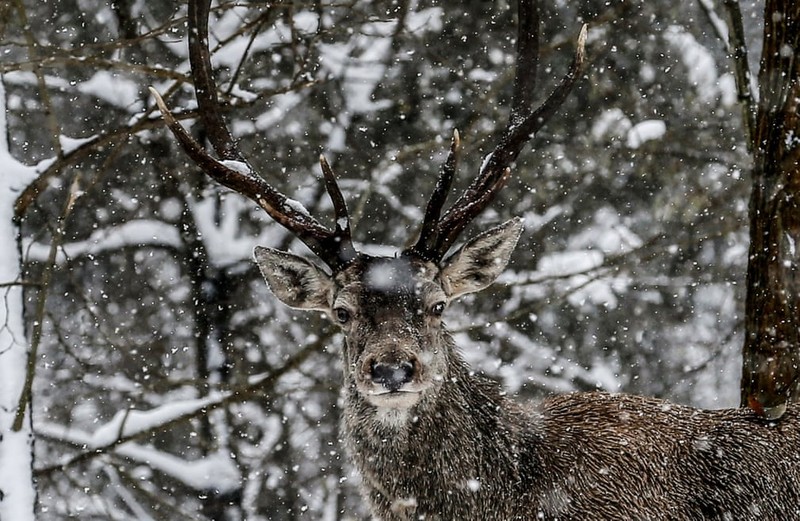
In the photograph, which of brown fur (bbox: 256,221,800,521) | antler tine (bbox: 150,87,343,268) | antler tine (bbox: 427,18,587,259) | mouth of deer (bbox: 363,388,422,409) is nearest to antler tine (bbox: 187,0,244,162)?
antler tine (bbox: 150,87,343,268)

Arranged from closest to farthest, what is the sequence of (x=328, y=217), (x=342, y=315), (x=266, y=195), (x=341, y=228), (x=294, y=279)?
(x=342, y=315)
(x=341, y=228)
(x=266, y=195)
(x=294, y=279)
(x=328, y=217)

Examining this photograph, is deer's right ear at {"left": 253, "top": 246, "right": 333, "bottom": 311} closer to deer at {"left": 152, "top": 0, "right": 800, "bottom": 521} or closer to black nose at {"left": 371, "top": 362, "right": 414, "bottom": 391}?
deer at {"left": 152, "top": 0, "right": 800, "bottom": 521}

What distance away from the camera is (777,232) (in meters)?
5.30

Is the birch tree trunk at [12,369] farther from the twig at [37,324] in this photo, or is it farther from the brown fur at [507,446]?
the brown fur at [507,446]

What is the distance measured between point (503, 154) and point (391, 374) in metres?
1.49

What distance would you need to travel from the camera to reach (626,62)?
1155 cm

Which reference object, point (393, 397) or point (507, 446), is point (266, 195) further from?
point (507, 446)

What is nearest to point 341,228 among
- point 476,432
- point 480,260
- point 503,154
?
point 480,260

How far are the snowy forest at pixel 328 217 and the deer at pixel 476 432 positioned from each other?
246 cm

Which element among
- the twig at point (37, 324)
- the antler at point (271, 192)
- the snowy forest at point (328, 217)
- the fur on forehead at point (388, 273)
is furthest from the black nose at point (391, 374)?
the snowy forest at point (328, 217)

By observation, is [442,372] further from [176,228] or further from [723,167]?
[723,167]

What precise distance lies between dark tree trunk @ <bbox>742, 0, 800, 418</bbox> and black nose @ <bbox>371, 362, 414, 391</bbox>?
1.96 metres

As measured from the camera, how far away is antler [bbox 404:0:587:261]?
4922 mm

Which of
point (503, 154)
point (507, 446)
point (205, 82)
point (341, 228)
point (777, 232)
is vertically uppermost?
point (205, 82)
